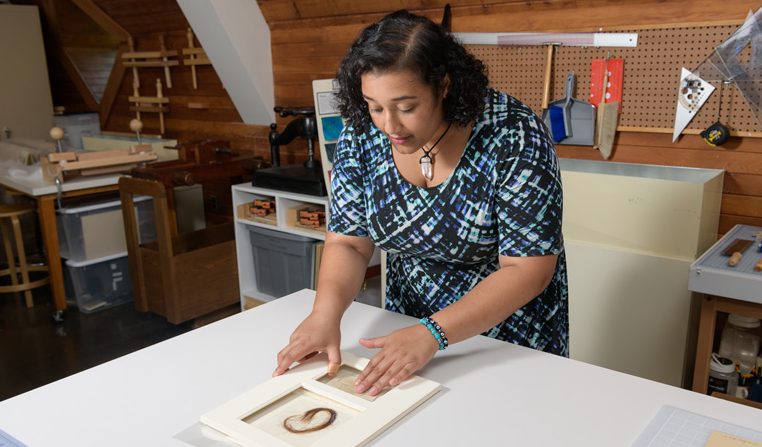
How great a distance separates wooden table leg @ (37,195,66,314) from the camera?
10.9 feet

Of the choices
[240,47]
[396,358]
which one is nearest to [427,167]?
[396,358]

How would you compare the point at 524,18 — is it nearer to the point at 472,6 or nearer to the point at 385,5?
the point at 472,6

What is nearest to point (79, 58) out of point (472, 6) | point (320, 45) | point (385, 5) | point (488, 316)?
point (320, 45)

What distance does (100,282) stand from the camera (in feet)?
11.9

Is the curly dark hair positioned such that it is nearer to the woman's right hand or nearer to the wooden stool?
the woman's right hand

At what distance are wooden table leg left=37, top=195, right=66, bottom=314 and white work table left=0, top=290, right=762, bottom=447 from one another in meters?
2.45

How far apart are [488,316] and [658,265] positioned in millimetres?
1102

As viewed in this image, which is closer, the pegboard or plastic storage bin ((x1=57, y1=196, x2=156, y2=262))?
the pegboard

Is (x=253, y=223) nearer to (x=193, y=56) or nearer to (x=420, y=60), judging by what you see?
(x=193, y=56)

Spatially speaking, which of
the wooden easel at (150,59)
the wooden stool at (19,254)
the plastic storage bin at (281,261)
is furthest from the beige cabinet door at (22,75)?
the plastic storage bin at (281,261)

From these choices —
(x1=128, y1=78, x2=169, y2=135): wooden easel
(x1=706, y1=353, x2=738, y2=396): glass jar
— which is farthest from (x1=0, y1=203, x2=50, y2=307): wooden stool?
(x1=706, y1=353, x2=738, y2=396): glass jar

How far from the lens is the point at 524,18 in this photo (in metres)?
2.52

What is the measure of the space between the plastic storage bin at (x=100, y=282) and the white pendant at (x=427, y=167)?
9.27ft

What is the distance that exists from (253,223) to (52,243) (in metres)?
1.11
